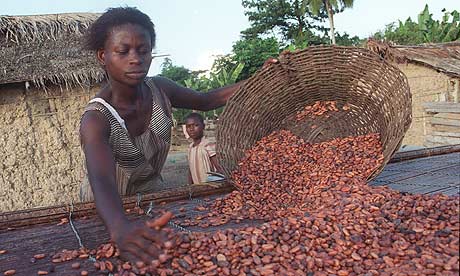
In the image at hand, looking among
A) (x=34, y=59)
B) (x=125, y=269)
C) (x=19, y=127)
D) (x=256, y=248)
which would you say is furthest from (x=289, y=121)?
(x=19, y=127)

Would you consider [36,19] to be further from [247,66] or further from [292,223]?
[247,66]

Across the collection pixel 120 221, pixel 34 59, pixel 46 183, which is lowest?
pixel 46 183

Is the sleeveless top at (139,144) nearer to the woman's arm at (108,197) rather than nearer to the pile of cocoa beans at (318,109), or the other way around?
the woman's arm at (108,197)

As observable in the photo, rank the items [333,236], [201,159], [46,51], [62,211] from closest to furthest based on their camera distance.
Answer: [333,236]
[62,211]
[201,159]
[46,51]

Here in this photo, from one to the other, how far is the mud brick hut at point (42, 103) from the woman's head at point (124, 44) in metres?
2.90

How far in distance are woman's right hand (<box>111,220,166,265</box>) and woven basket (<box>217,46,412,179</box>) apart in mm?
1002

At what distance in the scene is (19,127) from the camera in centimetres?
482

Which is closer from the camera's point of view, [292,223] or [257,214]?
[292,223]

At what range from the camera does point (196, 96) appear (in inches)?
101

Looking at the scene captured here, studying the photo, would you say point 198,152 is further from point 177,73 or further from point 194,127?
point 177,73

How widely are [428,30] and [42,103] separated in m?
12.1

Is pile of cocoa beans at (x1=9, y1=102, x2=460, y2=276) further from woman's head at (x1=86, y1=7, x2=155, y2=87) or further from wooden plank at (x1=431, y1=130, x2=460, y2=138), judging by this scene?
wooden plank at (x1=431, y1=130, x2=460, y2=138)

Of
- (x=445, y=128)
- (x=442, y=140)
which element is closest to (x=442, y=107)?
(x=445, y=128)

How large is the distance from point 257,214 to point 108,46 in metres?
0.89
